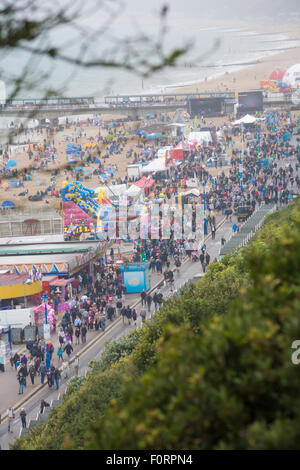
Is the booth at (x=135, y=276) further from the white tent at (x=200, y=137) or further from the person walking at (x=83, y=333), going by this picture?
the white tent at (x=200, y=137)

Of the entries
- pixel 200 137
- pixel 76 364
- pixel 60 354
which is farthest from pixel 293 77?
pixel 76 364

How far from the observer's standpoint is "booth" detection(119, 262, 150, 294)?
26797 millimetres

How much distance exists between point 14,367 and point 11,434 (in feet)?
14.4

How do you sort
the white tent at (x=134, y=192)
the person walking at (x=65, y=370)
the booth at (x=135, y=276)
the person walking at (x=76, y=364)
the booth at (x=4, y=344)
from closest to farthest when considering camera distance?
1. the person walking at (x=76, y=364)
2. the person walking at (x=65, y=370)
3. the booth at (x=4, y=344)
4. the booth at (x=135, y=276)
5. the white tent at (x=134, y=192)

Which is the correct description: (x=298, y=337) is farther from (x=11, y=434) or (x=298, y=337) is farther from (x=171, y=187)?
(x=171, y=187)

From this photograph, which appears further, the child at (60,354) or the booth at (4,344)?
the child at (60,354)

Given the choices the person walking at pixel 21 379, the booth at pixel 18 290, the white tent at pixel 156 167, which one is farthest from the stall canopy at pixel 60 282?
the white tent at pixel 156 167

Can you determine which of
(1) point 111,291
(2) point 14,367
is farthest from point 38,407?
(1) point 111,291

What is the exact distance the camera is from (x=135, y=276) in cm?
2698

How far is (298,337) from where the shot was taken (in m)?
5.19

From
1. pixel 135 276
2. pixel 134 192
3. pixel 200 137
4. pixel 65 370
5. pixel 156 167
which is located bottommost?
pixel 65 370

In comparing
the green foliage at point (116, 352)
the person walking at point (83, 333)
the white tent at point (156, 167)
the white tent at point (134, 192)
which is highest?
the white tent at point (156, 167)

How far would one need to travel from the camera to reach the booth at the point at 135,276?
1055 inches

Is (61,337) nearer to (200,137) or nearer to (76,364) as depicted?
(76,364)
